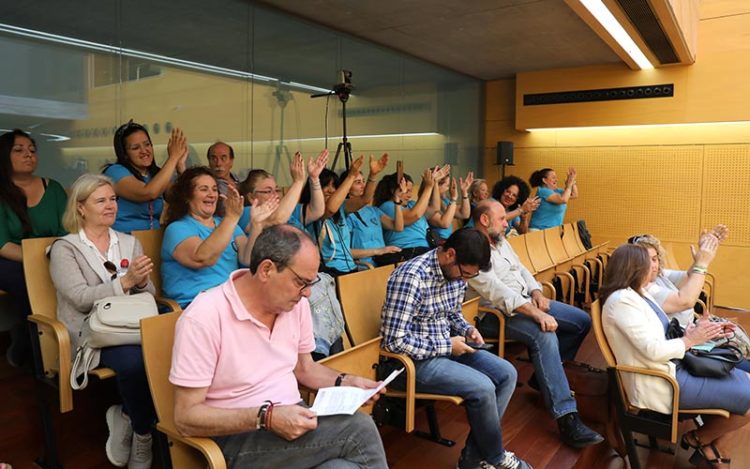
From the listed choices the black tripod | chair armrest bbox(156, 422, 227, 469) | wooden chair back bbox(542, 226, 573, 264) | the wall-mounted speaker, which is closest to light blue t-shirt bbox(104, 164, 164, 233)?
chair armrest bbox(156, 422, 227, 469)

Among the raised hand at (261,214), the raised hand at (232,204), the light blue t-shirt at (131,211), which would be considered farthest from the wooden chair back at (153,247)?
the raised hand at (232,204)

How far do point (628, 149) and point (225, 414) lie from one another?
319 inches

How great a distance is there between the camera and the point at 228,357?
169 centimetres

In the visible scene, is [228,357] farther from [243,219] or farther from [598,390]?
[598,390]

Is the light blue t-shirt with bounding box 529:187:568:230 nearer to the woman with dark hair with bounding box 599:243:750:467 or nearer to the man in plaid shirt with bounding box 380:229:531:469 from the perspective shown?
the woman with dark hair with bounding box 599:243:750:467

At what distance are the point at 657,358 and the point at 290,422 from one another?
1.82 metres

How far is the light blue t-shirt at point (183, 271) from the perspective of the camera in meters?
2.74

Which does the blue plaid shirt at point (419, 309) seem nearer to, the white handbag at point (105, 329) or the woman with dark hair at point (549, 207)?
the white handbag at point (105, 329)

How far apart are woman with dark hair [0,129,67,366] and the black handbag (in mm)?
3405

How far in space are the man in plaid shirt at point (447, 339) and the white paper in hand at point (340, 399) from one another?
686 mm

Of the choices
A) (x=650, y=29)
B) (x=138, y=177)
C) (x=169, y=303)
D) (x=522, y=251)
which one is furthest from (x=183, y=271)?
(x=650, y=29)

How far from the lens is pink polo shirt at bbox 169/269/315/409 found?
163cm

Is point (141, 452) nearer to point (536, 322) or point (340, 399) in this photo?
point (340, 399)

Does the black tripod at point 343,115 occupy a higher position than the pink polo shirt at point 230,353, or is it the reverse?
the black tripod at point 343,115
